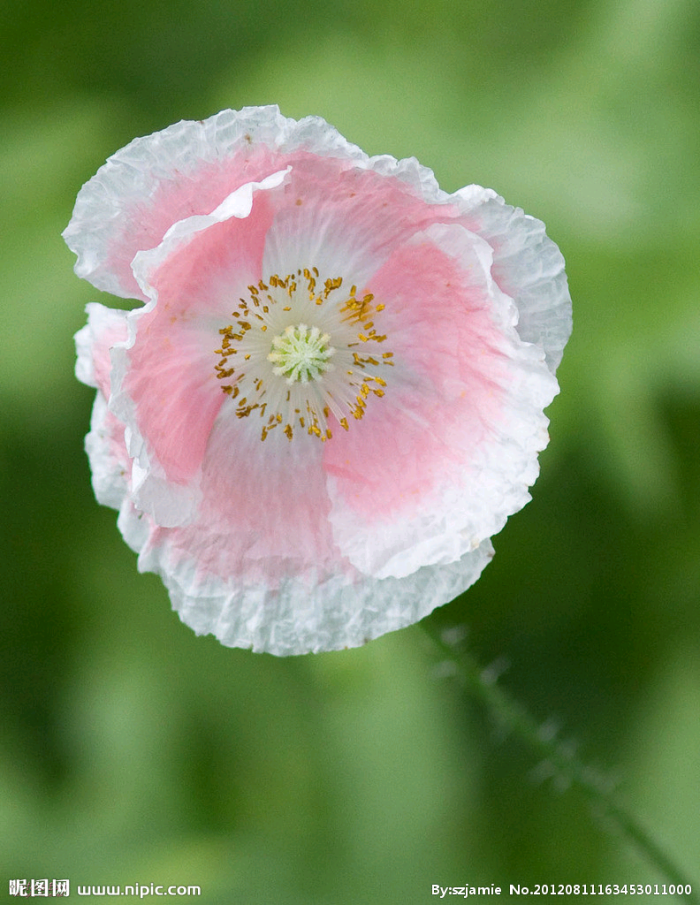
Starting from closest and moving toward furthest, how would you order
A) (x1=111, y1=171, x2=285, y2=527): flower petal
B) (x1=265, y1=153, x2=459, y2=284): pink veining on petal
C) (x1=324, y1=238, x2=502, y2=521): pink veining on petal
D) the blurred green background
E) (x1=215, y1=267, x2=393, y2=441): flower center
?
(x1=111, y1=171, x2=285, y2=527): flower petal, (x1=265, y1=153, x2=459, y2=284): pink veining on petal, (x1=324, y1=238, x2=502, y2=521): pink veining on petal, (x1=215, y1=267, x2=393, y2=441): flower center, the blurred green background

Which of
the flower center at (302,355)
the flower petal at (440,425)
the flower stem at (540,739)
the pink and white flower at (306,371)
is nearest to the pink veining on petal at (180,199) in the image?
the pink and white flower at (306,371)

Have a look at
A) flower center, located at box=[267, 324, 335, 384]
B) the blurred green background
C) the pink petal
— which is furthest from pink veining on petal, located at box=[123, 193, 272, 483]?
the blurred green background

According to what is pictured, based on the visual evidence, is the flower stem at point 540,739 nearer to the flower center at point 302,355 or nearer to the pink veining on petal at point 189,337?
the flower center at point 302,355

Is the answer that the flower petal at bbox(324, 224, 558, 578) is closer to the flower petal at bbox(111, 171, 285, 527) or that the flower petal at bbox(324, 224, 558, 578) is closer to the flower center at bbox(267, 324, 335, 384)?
the flower center at bbox(267, 324, 335, 384)

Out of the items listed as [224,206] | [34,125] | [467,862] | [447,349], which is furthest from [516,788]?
[34,125]

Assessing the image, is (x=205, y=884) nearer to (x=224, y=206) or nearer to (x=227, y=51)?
(x=224, y=206)

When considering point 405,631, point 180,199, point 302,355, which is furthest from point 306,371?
point 405,631

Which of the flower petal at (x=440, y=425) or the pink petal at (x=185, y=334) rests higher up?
the pink petal at (x=185, y=334)

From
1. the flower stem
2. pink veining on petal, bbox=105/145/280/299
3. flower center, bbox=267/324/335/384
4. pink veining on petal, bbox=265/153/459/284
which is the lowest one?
the flower stem
